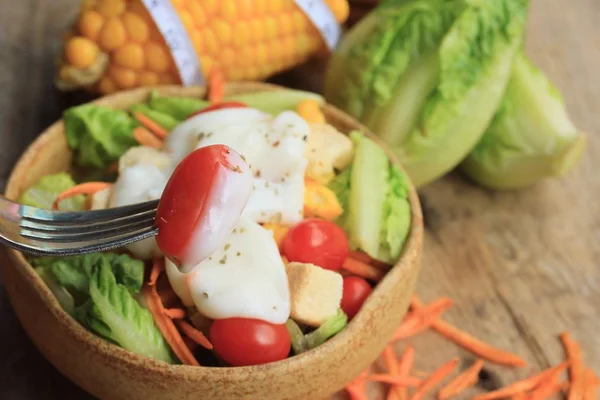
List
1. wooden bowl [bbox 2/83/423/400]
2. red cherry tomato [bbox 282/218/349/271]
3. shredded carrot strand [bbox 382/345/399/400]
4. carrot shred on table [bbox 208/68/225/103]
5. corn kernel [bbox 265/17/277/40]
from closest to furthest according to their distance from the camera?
wooden bowl [bbox 2/83/423/400], red cherry tomato [bbox 282/218/349/271], shredded carrot strand [bbox 382/345/399/400], carrot shred on table [bbox 208/68/225/103], corn kernel [bbox 265/17/277/40]

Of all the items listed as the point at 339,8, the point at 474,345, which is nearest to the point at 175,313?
the point at 474,345

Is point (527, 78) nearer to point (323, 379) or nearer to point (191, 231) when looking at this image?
point (323, 379)

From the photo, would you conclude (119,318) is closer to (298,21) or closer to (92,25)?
(92,25)

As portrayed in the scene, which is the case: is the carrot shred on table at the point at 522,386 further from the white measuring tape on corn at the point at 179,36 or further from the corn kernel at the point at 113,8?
the corn kernel at the point at 113,8

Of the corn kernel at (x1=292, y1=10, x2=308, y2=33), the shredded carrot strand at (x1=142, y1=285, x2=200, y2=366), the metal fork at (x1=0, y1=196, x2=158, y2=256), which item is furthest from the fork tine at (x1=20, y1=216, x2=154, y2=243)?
the corn kernel at (x1=292, y1=10, x2=308, y2=33)

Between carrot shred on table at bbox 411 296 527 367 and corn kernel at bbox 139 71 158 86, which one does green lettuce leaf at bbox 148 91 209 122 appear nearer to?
corn kernel at bbox 139 71 158 86

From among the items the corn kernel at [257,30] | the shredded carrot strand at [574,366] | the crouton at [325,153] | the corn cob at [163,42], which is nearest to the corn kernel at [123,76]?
the corn cob at [163,42]
